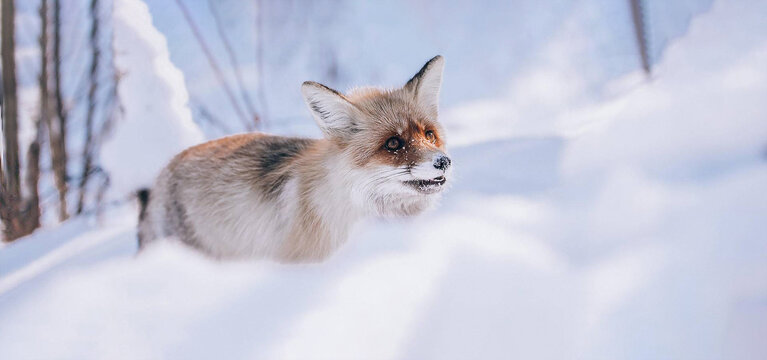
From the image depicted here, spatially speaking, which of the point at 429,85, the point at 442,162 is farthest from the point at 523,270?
the point at 429,85

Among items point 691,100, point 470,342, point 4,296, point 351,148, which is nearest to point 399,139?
point 351,148

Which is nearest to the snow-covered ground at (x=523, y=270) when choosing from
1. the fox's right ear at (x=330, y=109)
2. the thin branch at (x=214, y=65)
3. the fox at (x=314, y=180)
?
the fox at (x=314, y=180)

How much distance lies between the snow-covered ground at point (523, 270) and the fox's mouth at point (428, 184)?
0.05 metres

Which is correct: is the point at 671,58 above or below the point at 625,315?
above

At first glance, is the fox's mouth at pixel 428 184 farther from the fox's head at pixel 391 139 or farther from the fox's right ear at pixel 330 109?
the fox's right ear at pixel 330 109

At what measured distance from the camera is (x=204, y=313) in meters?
0.45

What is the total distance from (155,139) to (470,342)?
0.62 metres

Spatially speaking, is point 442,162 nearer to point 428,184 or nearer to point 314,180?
point 428,184

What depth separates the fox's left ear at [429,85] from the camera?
0.63m

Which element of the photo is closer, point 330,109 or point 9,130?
point 330,109

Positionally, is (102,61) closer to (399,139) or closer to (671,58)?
(399,139)

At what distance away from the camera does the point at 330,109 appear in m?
0.62

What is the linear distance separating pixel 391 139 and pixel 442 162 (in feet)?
0.34

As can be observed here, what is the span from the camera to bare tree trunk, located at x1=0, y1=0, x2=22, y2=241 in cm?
76
